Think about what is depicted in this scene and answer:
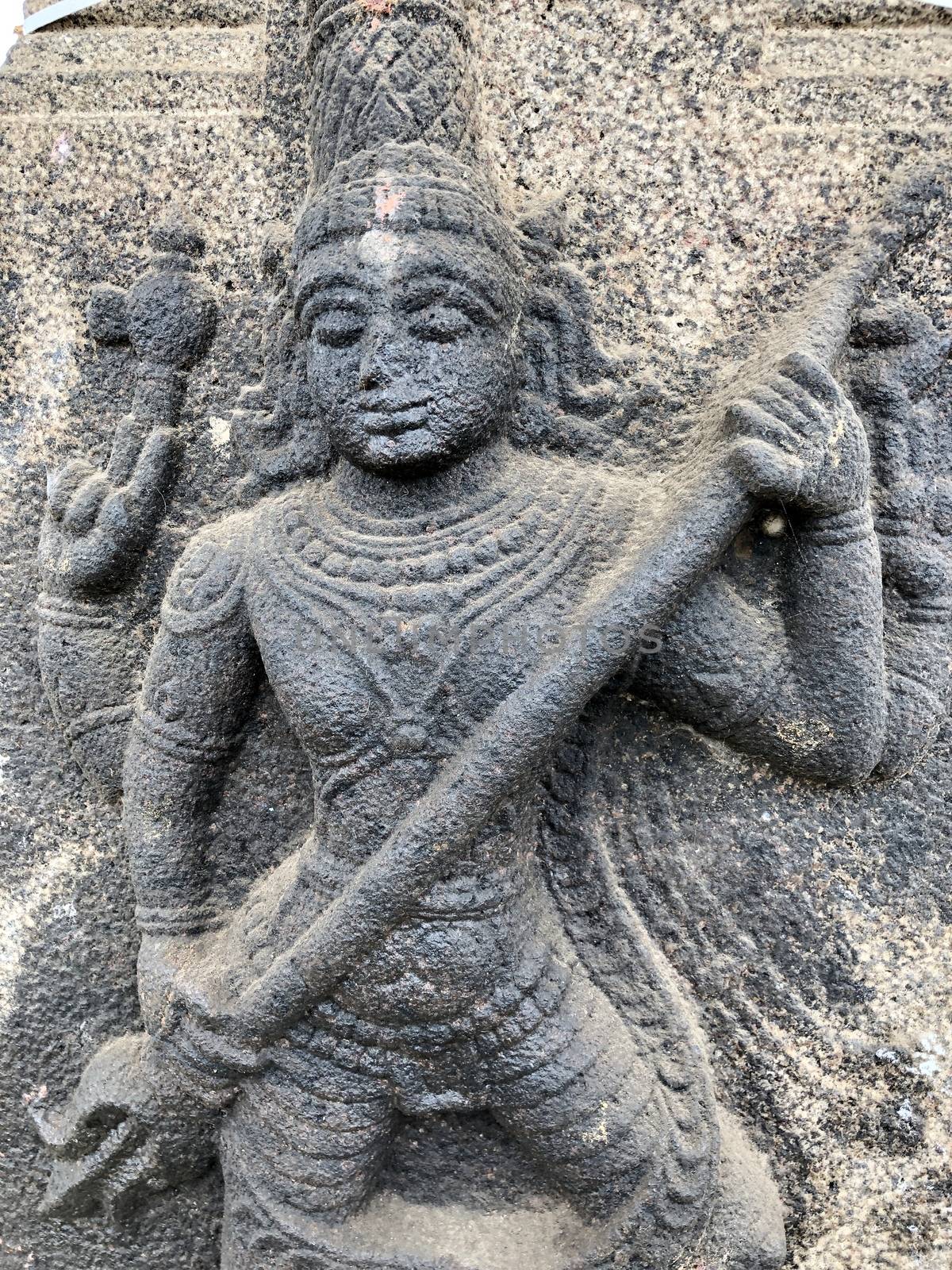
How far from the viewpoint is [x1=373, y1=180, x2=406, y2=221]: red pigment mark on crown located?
1.81m

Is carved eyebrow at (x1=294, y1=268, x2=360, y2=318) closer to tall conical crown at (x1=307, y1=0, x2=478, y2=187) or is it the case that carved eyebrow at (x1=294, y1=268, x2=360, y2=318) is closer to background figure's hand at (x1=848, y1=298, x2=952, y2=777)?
tall conical crown at (x1=307, y1=0, x2=478, y2=187)

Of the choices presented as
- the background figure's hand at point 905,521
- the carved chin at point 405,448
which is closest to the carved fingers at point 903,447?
Answer: the background figure's hand at point 905,521

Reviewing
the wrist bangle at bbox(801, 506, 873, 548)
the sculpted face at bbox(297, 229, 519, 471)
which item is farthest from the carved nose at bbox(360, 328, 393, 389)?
the wrist bangle at bbox(801, 506, 873, 548)

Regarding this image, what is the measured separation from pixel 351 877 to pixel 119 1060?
77cm

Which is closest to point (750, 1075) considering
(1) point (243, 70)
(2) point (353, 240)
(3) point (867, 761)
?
(3) point (867, 761)

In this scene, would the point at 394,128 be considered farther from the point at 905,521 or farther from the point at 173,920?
the point at 173,920

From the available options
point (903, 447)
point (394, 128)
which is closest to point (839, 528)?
point (903, 447)

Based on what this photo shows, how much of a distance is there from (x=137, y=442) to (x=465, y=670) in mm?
1018

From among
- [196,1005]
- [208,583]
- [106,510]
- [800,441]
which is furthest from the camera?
[106,510]

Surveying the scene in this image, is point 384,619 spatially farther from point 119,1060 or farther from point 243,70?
point 243,70

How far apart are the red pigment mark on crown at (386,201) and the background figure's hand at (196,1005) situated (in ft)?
5.06

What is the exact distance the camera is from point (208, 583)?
6.65 feet

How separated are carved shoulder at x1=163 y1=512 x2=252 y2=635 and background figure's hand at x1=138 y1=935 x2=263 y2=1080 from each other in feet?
2.27

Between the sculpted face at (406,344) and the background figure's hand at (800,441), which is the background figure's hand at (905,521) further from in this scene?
the sculpted face at (406,344)
